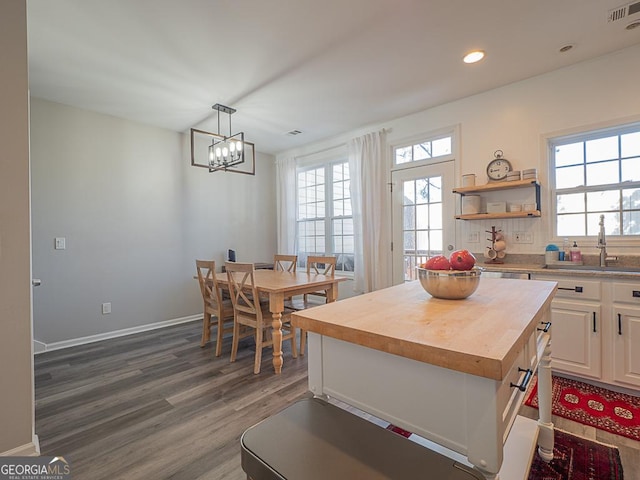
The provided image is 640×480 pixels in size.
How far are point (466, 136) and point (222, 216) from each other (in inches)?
140

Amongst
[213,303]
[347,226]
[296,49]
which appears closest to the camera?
[296,49]

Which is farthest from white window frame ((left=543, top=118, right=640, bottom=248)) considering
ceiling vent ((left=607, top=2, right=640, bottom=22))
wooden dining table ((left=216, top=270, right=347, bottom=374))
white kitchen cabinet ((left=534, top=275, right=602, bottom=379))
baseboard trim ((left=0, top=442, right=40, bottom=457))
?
baseboard trim ((left=0, top=442, right=40, bottom=457))

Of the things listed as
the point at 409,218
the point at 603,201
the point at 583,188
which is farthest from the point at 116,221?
the point at 603,201

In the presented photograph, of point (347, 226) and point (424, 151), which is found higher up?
point (424, 151)

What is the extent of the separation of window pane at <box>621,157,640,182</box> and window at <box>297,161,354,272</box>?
2.94 m

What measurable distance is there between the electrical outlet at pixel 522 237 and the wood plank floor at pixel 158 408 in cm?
159

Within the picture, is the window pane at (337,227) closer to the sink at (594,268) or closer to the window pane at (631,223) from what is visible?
the sink at (594,268)

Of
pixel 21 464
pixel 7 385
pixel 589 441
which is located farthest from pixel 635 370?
pixel 7 385

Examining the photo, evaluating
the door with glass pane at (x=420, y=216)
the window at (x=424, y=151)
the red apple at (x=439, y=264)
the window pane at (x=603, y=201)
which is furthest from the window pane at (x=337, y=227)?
the red apple at (x=439, y=264)

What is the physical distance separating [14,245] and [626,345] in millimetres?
3870

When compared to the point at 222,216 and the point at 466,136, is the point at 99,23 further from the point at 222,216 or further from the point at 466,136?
the point at 466,136

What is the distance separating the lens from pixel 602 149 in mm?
2723

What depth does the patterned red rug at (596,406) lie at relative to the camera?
1.88 meters

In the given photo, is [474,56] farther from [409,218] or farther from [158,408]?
[158,408]
